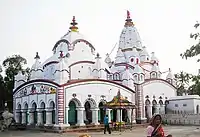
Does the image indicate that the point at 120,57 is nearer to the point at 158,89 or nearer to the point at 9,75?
the point at 158,89

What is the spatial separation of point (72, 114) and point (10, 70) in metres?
18.7

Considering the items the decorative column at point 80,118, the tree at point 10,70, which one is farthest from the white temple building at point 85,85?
the tree at point 10,70

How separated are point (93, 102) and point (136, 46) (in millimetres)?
13553

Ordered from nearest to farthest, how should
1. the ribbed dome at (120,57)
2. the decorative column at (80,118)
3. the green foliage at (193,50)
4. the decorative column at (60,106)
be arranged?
1. the green foliage at (193,50)
2. the decorative column at (60,106)
3. the decorative column at (80,118)
4. the ribbed dome at (120,57)

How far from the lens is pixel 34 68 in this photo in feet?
116

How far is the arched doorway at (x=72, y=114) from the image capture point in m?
28.5

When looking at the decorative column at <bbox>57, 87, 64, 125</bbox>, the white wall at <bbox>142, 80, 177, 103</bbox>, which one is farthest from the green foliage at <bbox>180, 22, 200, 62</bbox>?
the white wall at <bbox>142, 80, 177, 103</bbox>

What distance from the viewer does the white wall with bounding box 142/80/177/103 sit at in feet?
116

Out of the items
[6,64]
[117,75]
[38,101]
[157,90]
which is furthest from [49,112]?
[6,64]

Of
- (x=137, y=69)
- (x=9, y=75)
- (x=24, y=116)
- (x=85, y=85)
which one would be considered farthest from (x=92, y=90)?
(x=9, y=75)

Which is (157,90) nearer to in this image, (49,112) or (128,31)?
(128,31)

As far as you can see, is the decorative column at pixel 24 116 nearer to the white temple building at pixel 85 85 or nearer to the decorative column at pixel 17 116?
the white temple building at pixel 85 85

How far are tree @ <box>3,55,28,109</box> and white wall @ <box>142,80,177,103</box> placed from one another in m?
18.1

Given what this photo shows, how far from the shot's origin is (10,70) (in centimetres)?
4438
